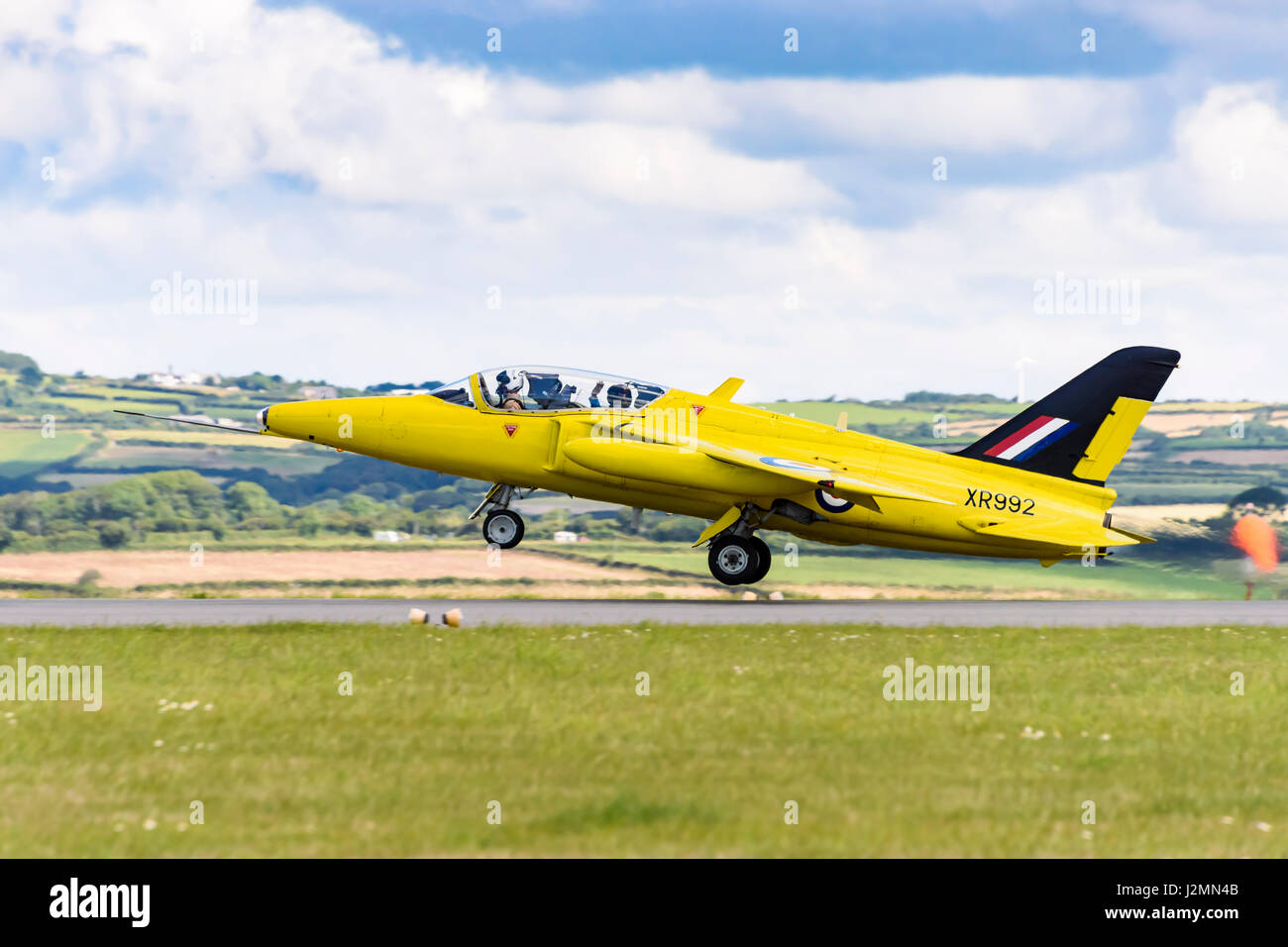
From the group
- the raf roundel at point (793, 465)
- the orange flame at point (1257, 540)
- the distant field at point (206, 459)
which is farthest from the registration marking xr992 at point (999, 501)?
the distant field at point (206, 459)

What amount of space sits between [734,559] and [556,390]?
4496mm

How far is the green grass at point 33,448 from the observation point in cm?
4572

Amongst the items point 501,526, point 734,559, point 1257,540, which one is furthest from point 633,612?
point 1257,540

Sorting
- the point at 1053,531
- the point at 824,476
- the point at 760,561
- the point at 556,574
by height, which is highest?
the point at 824,476

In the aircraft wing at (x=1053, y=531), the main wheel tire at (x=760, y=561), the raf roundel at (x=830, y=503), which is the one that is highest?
the raf roundel at (x=830, y=503)

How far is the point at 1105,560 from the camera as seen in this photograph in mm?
28359

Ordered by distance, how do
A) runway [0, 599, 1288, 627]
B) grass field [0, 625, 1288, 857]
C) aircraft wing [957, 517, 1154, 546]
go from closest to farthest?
grass field [0, 625, 1288, 857] → runway [0, 599, 1288, 627] → aircraft wing [957, 517, 1154, 546]

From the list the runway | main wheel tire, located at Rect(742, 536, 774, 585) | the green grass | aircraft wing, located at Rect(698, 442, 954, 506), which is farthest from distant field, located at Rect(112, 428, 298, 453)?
aircraft wing, located at Rect(698, 442, 954, 506)

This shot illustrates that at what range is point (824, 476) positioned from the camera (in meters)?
Answer: 22.2

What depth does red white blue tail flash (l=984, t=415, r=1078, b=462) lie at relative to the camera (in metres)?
23.7

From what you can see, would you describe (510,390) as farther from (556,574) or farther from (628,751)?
(628,751)

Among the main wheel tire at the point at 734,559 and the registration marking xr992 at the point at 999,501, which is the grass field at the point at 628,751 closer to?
the main wheel tire at the point at 734,559

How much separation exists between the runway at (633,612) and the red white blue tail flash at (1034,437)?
2857 mm

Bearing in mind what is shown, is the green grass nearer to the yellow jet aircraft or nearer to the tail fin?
the yellow jet aircraft
